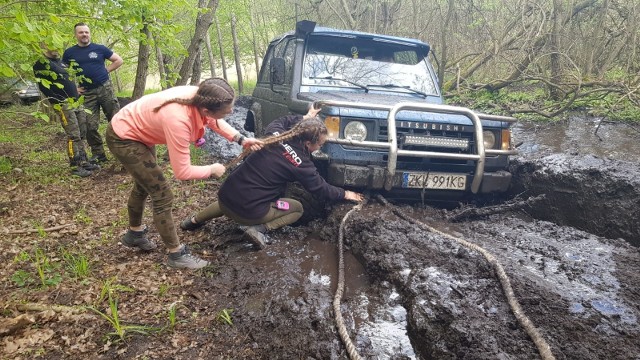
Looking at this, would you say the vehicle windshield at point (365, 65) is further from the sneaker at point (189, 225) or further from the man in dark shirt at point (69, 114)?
the man in dark shirt at point (69, 114)

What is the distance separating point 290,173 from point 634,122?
661 centimetres

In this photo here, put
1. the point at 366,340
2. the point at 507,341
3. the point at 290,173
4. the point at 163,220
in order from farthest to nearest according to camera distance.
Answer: the point at 290,173 → the point at 163,220 → the point at 366,340 → the point at 507,341

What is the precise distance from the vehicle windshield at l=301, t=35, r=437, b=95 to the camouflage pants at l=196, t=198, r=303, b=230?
1490 millimetres

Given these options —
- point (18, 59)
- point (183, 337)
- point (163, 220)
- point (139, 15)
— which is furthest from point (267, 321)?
point (18, 59)

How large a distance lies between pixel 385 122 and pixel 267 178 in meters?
1.30

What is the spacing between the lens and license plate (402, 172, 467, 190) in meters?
3.98

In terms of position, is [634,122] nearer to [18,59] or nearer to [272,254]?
[272,254]

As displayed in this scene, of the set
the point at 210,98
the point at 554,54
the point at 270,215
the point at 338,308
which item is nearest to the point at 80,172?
the point at 270,215

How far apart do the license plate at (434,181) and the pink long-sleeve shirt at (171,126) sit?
1989 mm

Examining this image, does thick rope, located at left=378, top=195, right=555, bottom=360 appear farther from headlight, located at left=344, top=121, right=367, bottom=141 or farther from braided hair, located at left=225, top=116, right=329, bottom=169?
braided hair, located at left=225, top=116, right=329, bottom=169

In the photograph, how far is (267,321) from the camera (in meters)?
2.62

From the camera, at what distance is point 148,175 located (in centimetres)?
309

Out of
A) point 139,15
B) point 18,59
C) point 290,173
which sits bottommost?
point 290,173

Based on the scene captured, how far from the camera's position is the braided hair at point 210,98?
9.06ft
